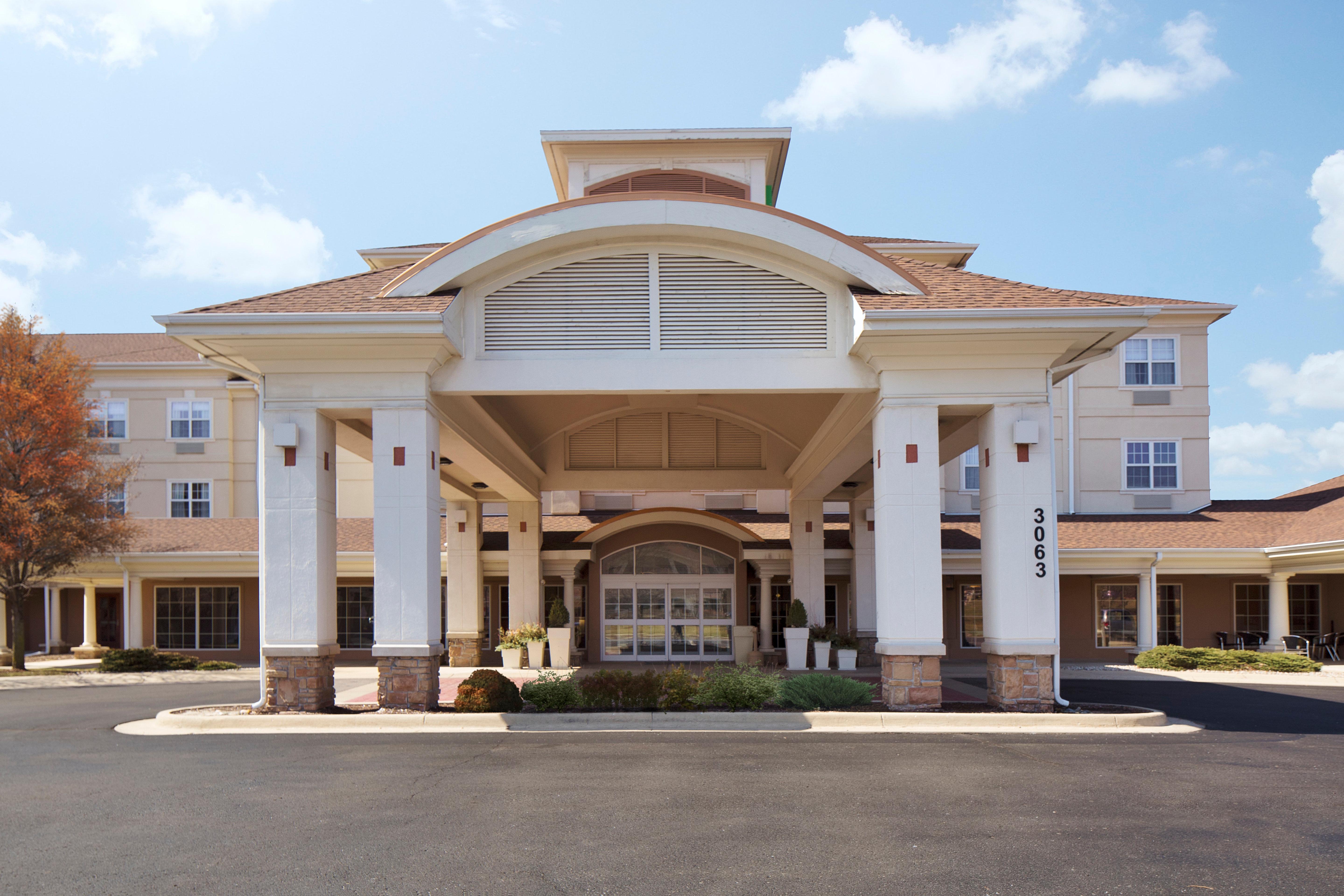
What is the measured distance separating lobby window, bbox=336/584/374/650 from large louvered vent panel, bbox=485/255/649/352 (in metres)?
15.1

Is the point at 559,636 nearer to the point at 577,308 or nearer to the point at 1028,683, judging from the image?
the point at 577,308

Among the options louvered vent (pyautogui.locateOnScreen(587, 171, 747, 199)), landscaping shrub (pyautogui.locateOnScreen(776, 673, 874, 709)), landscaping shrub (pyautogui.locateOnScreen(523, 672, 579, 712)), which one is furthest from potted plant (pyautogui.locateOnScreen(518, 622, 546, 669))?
louvered vent (pyautogui.locateOnScreen(587, 171, 747, 199))

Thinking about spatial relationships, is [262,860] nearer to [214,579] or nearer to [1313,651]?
[214,579]

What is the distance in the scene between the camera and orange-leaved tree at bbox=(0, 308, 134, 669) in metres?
24.2

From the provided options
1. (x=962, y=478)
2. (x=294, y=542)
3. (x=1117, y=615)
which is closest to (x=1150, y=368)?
(x=962, y=478)

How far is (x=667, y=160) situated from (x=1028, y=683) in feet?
47.4

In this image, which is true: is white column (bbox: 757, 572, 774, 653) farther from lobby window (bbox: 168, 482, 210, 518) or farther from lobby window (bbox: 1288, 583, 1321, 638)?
lobby window (bbox: 168, 482, 210, 518)

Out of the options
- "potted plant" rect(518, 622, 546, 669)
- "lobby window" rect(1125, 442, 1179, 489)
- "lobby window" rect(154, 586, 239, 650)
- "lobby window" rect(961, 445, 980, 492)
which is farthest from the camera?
"lobby window" rect(1125, 442, 1179, 489)

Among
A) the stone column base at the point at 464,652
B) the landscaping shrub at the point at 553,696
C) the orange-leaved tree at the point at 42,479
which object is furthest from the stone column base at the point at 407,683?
the orange-leaved tree at the point at 42,479

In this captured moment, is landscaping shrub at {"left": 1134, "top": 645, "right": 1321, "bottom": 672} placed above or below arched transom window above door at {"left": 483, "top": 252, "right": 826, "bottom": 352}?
below

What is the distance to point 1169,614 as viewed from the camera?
2695 centimetres

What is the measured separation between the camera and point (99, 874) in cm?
670

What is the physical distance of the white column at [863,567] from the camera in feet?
81.3

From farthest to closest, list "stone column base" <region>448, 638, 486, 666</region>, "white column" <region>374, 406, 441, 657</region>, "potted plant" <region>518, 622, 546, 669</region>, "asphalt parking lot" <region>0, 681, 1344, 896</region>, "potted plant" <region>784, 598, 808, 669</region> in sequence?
"stone column base" <region>448, 638, 486, 666</region> < "potted plant" <region>518, 622, 546, 669</region> < "potted plant" <region>784, 598, 808, 669</region> < "white column" <region>374, 406, 441, 657</region> < "asphalt parking lot" <region>0, 681, 1344, 896</region>
